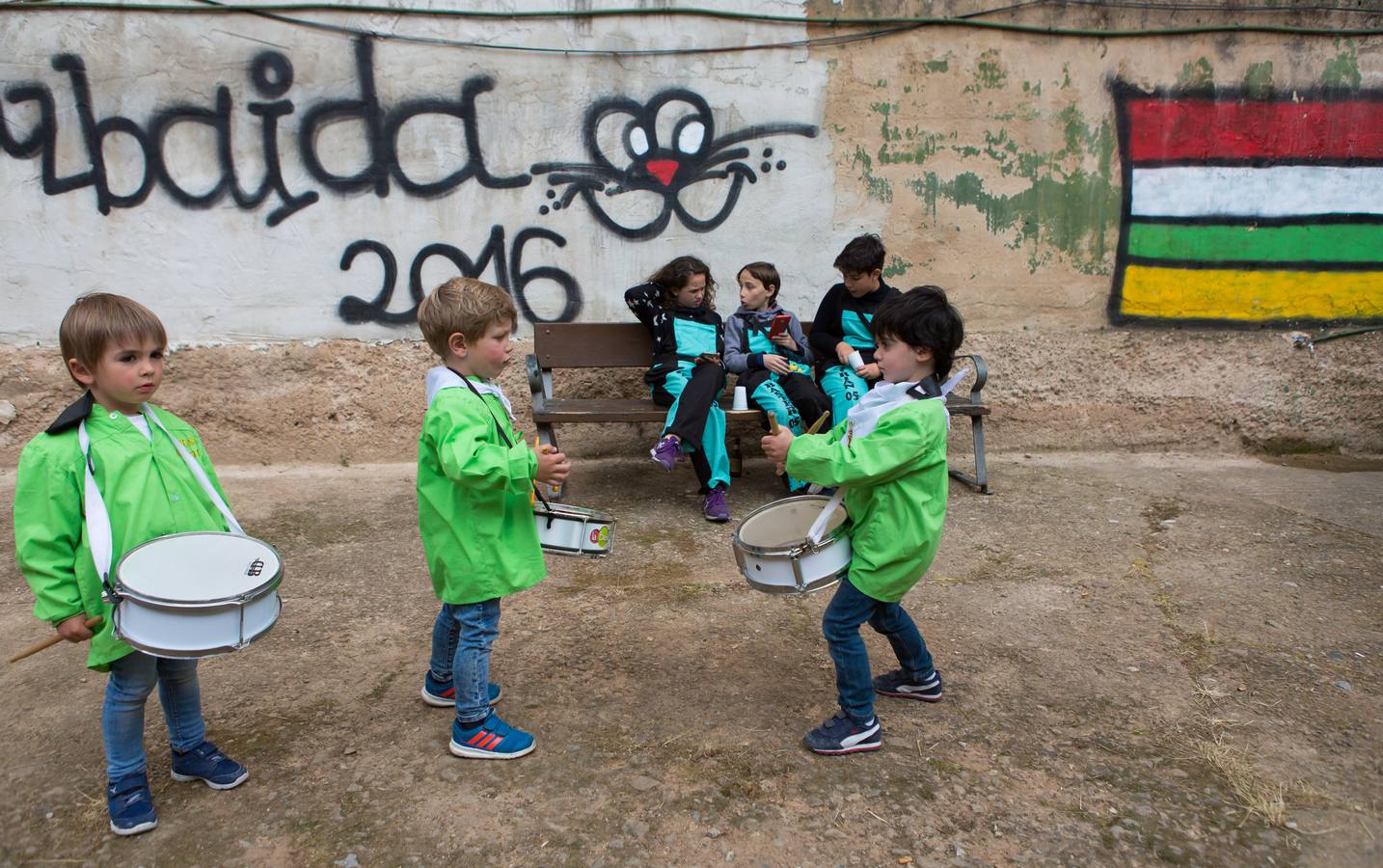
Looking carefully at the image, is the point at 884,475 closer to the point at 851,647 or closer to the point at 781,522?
the point at 781,522

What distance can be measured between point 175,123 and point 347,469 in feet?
6.61

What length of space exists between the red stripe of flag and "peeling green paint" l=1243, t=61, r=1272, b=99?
0.17 ft

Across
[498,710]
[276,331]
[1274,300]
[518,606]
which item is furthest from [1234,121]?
[276,331]

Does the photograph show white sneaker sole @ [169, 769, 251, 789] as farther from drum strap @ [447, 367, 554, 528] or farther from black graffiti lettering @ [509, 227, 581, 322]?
Answer: black graffiti lettering @ [509, 227, 581, 322]

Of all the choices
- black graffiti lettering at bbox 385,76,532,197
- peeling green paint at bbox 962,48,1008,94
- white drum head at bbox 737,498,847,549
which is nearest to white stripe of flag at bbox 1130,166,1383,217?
peeling green paint at bbox 962,48,1008,94

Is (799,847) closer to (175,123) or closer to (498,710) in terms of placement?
(498,710)

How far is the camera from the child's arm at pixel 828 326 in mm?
4992

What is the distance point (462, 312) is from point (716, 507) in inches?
90.2

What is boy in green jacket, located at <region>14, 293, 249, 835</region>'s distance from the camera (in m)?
2.07

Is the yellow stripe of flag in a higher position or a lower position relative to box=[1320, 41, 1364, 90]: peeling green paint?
lower

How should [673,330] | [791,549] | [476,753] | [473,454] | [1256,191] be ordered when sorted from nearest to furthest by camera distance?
1. [473,454]
2. [791,549]
3. [476,753]
4. [673,330]
5. [1256,191]

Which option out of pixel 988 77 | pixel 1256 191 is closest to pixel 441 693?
pixel 988 77

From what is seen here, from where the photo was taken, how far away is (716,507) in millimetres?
4504

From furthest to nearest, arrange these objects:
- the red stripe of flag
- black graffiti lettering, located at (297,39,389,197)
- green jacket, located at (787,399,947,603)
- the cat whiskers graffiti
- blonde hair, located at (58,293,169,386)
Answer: the red stripe of flag
the cat whiskers graffiti
black graffiti lettering, located at (297,39,389,197)
green jacket, located at (787,399,947,603)
blonde hair, located at (58,293,169,386)
